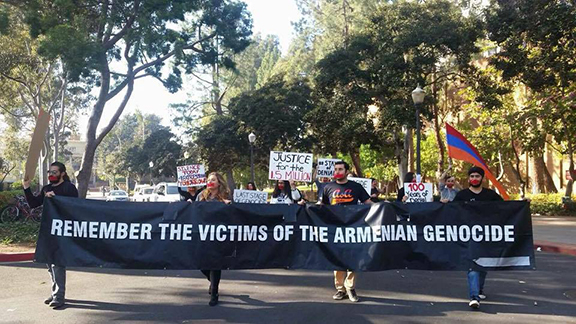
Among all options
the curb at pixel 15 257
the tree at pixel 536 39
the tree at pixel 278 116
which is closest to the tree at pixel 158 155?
the tree at pixel 278 116

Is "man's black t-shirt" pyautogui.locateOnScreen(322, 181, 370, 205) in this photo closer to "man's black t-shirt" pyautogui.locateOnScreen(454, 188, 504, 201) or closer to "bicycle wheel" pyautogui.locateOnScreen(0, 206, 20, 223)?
"man's black t-shirt" pyautogui.locateOnScreen(454, 188, 504, 201)

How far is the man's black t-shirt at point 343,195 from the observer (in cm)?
732

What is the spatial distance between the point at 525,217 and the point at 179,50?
14.4 m

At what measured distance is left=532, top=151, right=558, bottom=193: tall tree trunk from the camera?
1345 inches

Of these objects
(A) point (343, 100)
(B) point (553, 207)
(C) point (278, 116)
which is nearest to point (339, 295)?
(A) point (343, 100)

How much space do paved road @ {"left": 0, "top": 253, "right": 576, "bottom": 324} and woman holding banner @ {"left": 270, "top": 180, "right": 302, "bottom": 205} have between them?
2485mm

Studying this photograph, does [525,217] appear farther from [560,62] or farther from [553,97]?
[553,97]

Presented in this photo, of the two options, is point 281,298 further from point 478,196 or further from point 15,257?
point 15,257

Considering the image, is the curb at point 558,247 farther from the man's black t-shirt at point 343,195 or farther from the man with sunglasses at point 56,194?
the man with sunglasses at point 56,194

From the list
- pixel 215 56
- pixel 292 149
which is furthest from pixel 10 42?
pixel 292 149

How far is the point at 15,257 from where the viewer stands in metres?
10.8

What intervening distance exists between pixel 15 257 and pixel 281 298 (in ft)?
21.4

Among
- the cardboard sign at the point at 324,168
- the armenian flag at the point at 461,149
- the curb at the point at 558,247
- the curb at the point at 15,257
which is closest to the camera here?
the armenian flag at the point at 461,149

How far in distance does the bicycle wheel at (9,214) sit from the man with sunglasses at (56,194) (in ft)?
36.0
